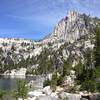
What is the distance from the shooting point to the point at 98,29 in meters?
106

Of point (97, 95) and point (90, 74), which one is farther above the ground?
point (90, 74)

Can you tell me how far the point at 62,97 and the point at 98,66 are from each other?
1207 inches

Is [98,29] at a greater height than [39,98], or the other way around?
[98,29]

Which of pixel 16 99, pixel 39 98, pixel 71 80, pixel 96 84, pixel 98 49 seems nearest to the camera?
pixel 39 98

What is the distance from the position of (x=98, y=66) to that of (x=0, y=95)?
3870cm

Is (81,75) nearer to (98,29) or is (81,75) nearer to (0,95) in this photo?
(98,29)

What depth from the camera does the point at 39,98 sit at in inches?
2594

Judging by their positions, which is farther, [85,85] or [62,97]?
[85,85]

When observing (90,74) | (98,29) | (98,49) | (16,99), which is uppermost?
(98,29)

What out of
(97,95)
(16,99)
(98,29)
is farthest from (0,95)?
(98,29)

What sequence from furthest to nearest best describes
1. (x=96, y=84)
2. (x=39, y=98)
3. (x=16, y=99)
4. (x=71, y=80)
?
(x=71, y=80), (x=96, y=84), (x=16, y=99), (x=39, y=98)

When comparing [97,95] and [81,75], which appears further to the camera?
[81,75]

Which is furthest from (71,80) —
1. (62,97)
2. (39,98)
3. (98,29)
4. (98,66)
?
(39,98)

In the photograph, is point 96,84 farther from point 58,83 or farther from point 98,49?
point 58,83
